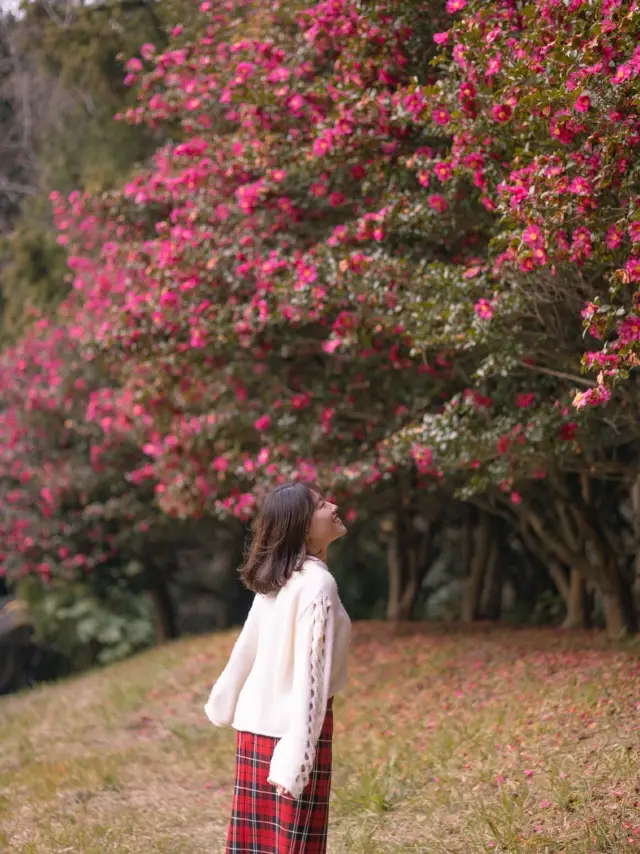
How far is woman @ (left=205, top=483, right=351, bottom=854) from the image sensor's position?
3.26 m

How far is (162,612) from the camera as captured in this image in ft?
47.4

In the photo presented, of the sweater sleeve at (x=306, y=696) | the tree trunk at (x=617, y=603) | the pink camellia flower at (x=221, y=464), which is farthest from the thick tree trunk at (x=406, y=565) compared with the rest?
the sweater sleeve at (x=306, y=696)

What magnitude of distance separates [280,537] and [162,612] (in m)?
11.4

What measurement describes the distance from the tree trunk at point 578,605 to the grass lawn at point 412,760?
56 centimetres

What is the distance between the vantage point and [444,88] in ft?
18.1

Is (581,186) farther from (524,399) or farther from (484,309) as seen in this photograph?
(524,399)

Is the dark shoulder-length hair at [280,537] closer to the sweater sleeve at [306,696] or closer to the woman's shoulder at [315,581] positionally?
the woman's shoulder at [315,581]

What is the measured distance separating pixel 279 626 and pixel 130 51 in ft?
30.8

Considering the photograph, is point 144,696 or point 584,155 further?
point 144,696

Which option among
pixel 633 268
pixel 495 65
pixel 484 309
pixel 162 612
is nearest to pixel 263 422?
pixel 484 309

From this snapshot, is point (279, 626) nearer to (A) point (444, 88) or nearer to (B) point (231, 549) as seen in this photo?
(A) point (444, 88)

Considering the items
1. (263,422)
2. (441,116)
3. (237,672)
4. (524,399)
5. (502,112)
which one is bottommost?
(237,672)

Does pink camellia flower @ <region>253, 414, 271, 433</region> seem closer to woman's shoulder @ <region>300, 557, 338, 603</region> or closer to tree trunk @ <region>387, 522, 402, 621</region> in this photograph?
tree trunk @ <region>387, 522, 402, 621</region>

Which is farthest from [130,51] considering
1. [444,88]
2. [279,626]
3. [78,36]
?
[279,626]
